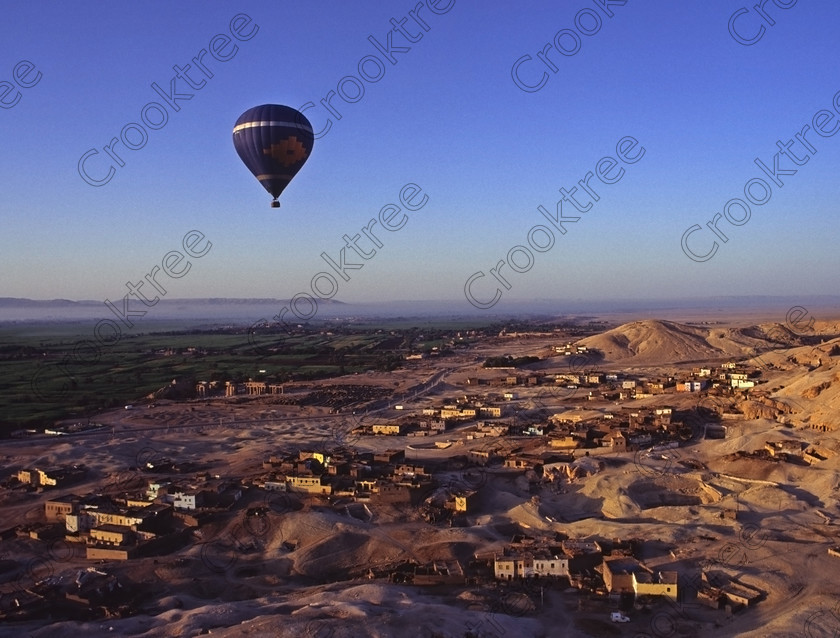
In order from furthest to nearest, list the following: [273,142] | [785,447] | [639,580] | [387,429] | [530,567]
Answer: [387,429]
[785,447]
[273,142]
[530,567]
[639,580]

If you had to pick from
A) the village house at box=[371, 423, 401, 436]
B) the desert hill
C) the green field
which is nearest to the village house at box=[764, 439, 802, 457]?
the village house at box=[371, 423, 401, 436]

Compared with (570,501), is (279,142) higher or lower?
higher

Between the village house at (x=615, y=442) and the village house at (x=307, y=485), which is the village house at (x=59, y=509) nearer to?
the village house at (x=307, y=485)

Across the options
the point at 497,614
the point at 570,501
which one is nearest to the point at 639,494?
the point at 570,501

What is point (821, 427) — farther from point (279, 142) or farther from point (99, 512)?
point (99, 512)

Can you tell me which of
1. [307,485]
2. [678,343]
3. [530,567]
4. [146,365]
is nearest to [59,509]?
[307,485]

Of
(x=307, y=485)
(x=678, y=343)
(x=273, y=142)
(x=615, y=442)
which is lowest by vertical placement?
(x=307, y=485)

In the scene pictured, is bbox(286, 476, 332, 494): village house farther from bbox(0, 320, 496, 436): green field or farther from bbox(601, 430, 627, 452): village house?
bbox(0, 320, 496, 436): green field

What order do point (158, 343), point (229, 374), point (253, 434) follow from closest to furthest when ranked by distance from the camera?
1. point (253, 434)
2. point (229, 374)
3. point (158, 343)

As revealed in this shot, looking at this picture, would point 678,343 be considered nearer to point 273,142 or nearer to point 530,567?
point 273,142
